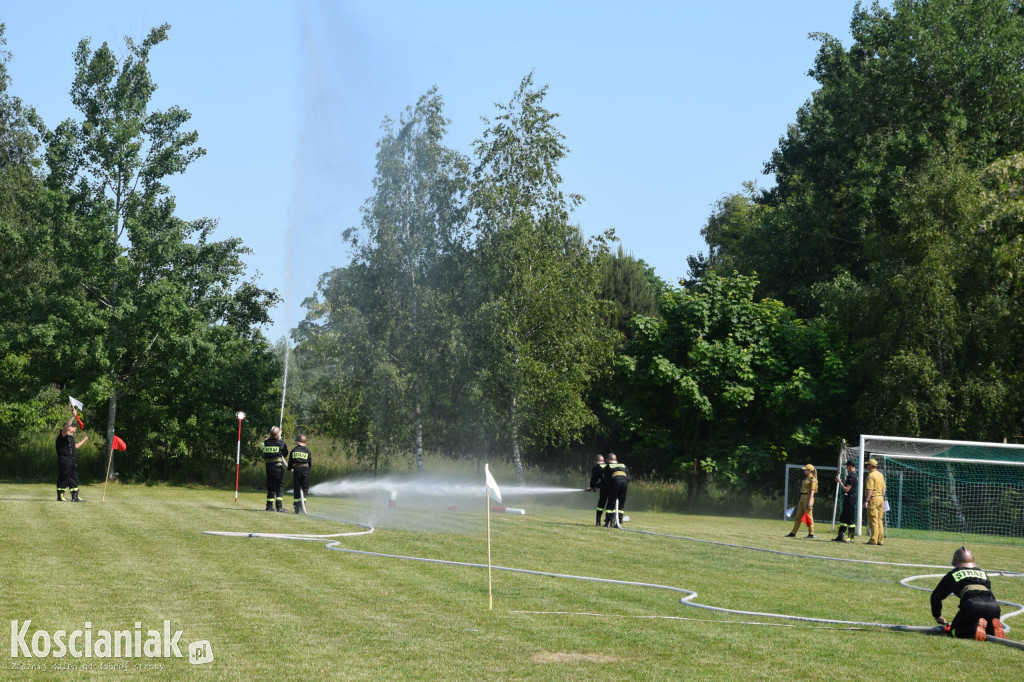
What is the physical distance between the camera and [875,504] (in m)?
27.3

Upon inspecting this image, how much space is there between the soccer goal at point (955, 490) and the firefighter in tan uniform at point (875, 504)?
6.51m

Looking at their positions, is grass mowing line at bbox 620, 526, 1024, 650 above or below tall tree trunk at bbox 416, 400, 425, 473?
below

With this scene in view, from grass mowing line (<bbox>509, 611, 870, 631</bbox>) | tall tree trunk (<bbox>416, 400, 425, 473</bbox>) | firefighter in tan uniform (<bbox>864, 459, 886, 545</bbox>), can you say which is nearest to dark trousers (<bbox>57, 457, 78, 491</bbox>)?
tall tree trunk (<bbox>416, 400, 425, 473</bbox>)

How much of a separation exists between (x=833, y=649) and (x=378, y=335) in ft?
109

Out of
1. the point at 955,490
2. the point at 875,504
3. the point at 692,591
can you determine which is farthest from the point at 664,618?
the point at 955,490

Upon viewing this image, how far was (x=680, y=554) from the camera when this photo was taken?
20047 millimetres

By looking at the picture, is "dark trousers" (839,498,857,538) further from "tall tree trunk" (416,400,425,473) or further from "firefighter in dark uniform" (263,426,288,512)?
"tall tree trunk" (416,400,425,473)

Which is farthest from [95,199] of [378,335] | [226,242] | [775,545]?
[775,545]

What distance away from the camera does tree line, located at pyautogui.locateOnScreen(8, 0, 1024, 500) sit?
3869 centimetres

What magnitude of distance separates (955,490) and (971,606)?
27221mm

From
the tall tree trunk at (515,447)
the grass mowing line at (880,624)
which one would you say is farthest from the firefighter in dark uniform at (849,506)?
the tall tree trunk at (515,447)

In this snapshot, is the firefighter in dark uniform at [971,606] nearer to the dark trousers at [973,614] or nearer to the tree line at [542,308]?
the dark trousers at [973,614]

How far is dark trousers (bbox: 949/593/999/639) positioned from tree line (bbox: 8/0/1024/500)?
27326 millimetres

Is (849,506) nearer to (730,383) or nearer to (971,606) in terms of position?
(971,606)
